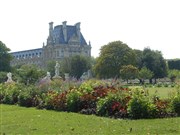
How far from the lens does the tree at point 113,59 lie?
6669 centimetres

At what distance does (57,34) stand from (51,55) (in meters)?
6.82

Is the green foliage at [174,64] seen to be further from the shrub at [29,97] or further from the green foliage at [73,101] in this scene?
the green foliage at [73,101]

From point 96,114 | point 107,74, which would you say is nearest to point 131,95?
point 96,114

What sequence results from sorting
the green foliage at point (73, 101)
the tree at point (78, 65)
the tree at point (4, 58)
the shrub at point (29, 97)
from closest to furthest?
the green foliage at point (73, 101), the shrub at point (29, 97), the tree at point (4, 58), the tree at point (78, 65)

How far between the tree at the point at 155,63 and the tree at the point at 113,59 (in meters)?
9.13

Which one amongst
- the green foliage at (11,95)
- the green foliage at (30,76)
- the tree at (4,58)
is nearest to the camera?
the green foliage at (11,95)

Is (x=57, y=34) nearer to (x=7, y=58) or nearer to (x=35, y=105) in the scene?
(x=7, y=58)

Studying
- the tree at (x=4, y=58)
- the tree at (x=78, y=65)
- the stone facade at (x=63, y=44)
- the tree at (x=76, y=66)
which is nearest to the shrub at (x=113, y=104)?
the tree at (x=4, y=58)

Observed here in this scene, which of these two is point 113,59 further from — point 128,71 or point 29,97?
point 29,97

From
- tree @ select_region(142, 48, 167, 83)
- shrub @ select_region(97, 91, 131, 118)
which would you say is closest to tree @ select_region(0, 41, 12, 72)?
tree @ select_region(142, 48, 167, 83)

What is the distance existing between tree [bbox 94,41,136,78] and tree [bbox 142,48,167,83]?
913 cm

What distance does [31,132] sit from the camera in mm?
9500

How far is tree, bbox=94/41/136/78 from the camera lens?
66688 mm

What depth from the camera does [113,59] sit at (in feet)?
221
